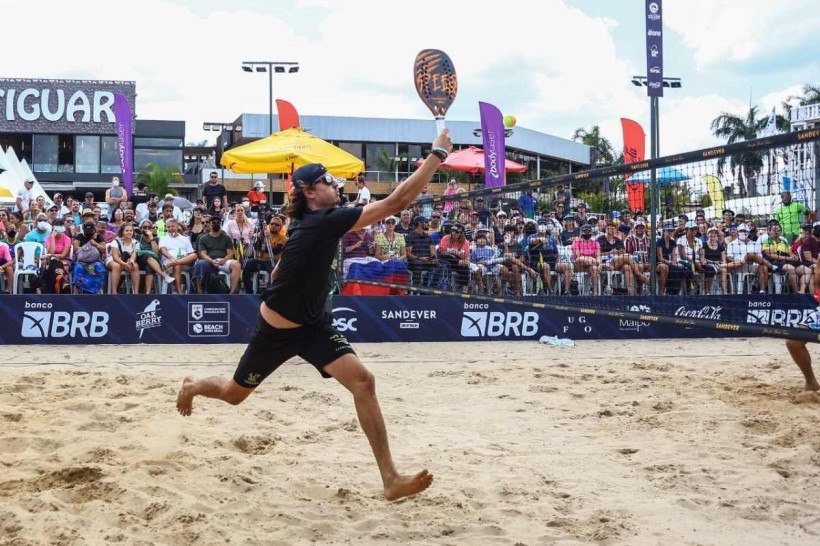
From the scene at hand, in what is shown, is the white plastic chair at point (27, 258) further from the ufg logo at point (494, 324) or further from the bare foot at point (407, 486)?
the bare foot at point (407, 486)

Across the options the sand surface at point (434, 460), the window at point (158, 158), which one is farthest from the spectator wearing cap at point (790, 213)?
the window at point (158, 158)

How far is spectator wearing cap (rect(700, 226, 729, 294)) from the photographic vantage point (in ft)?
29.4

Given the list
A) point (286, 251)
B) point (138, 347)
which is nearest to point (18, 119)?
point (138, 347)

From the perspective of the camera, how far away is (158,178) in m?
37.3

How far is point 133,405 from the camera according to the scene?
641 centimetres

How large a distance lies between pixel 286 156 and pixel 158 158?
29.4 meters

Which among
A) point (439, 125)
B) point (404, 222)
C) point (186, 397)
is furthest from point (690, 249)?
point (186, 397)

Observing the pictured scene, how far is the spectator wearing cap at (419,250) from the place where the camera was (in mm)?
10680

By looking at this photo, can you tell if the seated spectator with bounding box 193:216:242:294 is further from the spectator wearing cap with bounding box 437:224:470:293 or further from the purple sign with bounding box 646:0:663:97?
the purple sign with bounding box 646:0:663:97

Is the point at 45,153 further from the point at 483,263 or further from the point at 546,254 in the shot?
the point at 546,254

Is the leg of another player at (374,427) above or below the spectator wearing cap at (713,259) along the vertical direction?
below

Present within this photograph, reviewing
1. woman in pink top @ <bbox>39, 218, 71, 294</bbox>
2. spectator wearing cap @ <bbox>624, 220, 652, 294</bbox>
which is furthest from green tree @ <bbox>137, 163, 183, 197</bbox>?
spectator wearing cap @ <bbox>624, 220, 652, 294</bbox>

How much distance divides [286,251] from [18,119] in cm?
3504

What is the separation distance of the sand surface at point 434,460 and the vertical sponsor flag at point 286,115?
12.2 meters
